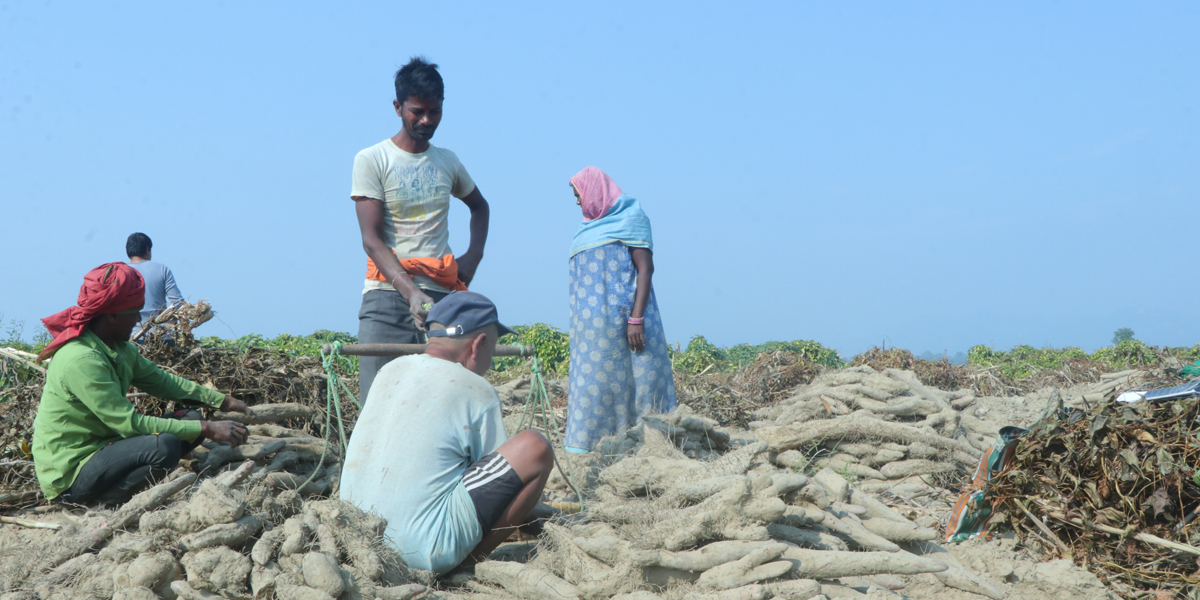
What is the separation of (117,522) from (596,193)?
129 inches

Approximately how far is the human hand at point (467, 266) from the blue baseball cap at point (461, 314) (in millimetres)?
1094

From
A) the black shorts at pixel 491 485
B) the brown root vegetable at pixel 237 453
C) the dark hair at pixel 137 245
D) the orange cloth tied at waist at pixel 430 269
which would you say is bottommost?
the brown root vegetable at pixel 237 453

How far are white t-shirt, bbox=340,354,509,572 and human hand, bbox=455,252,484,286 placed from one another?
1.24 metres

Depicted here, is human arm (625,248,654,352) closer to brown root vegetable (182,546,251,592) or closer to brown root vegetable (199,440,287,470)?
brown root vegetable (199,440,287,470)

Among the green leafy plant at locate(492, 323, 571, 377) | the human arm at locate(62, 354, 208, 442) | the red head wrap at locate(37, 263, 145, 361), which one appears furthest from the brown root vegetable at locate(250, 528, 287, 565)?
the green leafy plant at locate(492, 323, 571, 377)

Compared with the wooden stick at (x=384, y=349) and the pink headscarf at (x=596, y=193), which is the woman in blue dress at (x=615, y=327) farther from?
the wooden stick at (x=384, y=349)

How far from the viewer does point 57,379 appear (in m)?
3.66

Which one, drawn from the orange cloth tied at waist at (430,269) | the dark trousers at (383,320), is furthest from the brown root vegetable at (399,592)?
the orange cloth tied at waist at (430,269)

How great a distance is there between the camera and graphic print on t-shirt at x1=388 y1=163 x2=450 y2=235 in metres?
3.98

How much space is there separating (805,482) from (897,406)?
2.98 m

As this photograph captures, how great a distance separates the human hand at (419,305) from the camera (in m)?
3.61

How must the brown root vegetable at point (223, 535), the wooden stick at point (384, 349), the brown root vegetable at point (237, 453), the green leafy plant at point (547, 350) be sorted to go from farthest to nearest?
the green leafy plant at point (547, 350)
the brown root vegetable at point (237, 453)
the wooden stick at point (384, 349)
the brown root vegetable at point (223, 535)

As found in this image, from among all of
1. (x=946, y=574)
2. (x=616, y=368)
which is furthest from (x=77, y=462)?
(x=946, y=574)

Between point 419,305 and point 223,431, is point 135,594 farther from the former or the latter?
point 419,305
